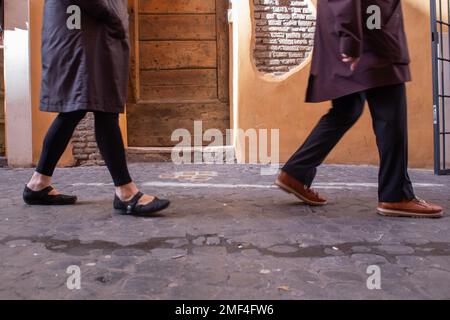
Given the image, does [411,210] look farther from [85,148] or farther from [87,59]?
[85,148]

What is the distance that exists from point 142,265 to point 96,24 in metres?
1.43

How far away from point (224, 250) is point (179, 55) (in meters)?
5.37

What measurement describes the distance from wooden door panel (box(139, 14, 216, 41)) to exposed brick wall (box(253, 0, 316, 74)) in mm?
1145

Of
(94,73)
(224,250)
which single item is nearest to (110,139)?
(94,73)

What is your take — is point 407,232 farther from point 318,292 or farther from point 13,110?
point 13,110

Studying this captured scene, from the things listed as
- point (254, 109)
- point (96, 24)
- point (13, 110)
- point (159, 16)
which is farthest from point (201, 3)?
point (96, 24)

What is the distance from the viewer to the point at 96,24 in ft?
8.64

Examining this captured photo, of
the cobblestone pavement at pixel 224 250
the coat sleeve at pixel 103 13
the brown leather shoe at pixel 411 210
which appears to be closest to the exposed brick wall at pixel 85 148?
the cobblestone pavement at pixel 224 250

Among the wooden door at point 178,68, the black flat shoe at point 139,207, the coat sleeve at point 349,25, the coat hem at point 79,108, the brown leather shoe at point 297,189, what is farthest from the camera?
the wooden door at point 178,68

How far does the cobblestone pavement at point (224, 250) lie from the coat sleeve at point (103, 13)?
1.05 metres

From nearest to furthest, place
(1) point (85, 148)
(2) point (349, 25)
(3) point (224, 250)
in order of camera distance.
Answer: (3) point (224, 250) → (2) point (349, 25) → (1) point (85, 148)

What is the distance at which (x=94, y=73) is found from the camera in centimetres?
261

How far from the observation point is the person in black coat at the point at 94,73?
8.56ft

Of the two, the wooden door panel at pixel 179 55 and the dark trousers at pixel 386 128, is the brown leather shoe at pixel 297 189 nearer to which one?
the dark trousers at pixel 386 128
